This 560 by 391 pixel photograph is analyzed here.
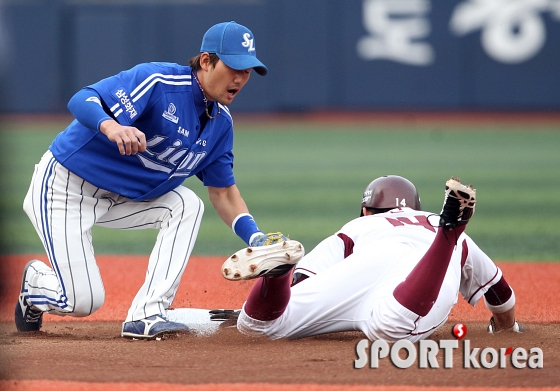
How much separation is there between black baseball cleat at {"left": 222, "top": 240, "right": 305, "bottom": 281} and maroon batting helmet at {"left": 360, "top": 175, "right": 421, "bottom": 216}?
2.56 feet

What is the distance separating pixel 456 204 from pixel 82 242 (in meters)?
1.74

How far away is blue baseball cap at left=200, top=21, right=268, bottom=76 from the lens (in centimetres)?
370

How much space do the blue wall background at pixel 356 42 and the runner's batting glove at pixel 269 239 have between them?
16.0m

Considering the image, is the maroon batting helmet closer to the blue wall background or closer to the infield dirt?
the infield dirt

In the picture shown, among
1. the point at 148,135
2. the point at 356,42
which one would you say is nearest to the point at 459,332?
the point at 148,135

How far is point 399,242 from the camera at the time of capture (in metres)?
3.79

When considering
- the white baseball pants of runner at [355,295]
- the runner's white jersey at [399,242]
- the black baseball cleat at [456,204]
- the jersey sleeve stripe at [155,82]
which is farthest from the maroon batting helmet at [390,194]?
the jersey sleeve stripe at [155,82]

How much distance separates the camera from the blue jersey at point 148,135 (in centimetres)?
370

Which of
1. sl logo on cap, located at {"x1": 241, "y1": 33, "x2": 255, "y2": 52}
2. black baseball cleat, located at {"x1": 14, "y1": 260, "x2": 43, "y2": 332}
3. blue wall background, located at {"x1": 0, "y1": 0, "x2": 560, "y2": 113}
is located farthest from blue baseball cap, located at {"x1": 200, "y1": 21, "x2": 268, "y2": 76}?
blue wall background, located at {"x1": 0, "y1": 0, "x2": 560, "y2": 113}

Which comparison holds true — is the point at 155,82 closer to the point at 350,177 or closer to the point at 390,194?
the point at 390,194

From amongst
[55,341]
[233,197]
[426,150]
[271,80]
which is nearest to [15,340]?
[55,341]

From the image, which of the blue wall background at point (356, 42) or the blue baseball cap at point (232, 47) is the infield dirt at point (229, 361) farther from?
the blue wall background at point (356, 42)

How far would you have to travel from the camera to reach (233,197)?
4254mm

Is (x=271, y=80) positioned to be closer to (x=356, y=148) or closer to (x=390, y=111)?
(x=390, y=111)
